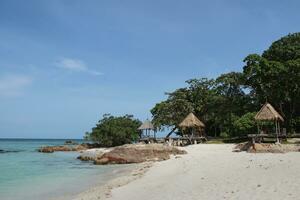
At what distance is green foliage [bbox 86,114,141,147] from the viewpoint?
5762cm

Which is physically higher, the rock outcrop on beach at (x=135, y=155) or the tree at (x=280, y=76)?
the tree at (x=280, y=76)

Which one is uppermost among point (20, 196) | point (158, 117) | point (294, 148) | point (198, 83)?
point (198, 83)

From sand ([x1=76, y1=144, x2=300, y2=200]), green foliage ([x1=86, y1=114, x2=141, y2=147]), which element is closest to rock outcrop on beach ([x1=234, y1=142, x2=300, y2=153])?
sand ([x1=76, y1=144, x2=300, y2=200])

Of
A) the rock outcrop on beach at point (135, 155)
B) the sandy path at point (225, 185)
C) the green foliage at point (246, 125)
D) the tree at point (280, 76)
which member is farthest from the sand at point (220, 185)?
the tree at point (280, 76)

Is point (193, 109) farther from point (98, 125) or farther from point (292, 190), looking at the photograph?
point (292, 190)

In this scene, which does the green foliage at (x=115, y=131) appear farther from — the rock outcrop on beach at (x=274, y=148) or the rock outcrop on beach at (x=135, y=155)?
the rock outcrop on beach at (x=274, y=148)

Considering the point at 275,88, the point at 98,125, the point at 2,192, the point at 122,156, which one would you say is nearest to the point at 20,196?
the point at 2,192

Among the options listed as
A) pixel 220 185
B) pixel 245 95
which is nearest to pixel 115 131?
pixel 245 95

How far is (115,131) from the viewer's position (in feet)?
188

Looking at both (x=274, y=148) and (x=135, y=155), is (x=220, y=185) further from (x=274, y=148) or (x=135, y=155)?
(x=135, y=155)

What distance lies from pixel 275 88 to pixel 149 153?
1610 cm

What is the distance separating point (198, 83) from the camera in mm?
52406

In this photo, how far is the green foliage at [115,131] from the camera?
57619mm

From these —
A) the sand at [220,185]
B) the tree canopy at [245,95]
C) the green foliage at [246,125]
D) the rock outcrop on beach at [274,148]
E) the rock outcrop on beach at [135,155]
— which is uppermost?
the tree canopy at [245,95]
